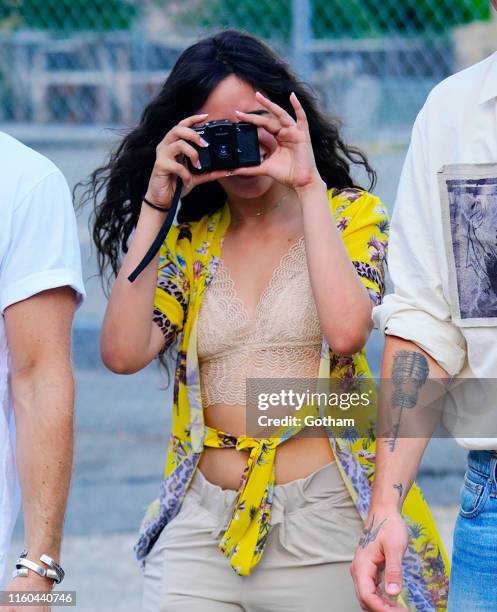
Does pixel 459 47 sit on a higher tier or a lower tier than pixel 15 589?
higher

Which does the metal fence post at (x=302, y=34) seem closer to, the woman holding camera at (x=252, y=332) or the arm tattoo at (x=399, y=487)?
the woman holding camera at (x=252, y=332)

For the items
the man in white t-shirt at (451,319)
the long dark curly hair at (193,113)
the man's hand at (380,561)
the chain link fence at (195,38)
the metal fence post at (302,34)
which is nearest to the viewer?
the man's hand at (380,561)

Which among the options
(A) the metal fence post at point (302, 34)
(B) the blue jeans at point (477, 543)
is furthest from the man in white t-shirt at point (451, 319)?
(A) the metal fence post at point (302, 34)

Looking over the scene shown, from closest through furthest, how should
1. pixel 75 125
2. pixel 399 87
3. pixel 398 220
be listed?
pixel 398 220 → pixel 399 87 → pixel 75 125

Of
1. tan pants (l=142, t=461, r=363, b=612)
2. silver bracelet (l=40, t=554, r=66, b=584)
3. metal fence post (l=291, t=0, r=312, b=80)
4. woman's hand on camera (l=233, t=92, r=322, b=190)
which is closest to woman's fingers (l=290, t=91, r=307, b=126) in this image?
woman's hand on camera (l=233, t=92, r=322, b=190)

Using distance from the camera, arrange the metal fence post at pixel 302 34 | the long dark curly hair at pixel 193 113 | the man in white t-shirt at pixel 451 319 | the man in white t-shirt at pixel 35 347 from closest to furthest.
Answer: the man in white t-shirt at pixel 451 319, the man in white t-shirt at pixel 35 347, the long dark curly hair at pixel 193 113, the metal fence post at pixel 302 34

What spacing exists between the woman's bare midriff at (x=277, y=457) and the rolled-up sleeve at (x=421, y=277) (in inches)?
17.1

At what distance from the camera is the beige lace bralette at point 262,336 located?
2.83 m

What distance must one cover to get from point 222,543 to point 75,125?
13.9ft

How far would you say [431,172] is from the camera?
2.42 metres

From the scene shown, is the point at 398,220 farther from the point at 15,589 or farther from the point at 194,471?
the point at 15,589

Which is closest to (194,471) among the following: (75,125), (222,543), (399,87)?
(222,543)

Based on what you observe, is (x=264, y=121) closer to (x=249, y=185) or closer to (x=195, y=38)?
(x=249, y=185)

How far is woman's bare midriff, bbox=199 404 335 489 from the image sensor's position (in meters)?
2.79
